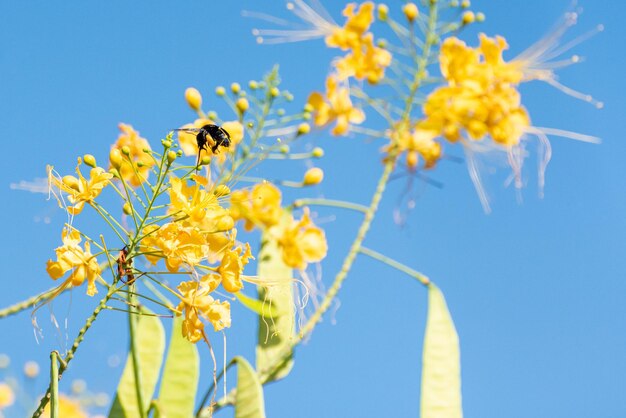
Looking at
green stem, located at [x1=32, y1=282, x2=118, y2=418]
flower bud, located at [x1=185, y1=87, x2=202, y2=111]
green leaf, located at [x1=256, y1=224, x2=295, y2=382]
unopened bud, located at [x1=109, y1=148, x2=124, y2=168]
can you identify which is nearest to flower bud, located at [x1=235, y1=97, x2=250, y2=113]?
flower bud, located at [x1=185, y1=87, x2=202, y2=111]

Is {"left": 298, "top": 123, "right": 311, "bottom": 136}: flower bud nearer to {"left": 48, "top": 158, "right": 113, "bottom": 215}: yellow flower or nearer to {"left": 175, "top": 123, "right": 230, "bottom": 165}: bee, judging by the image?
{"left": 175, "top": 123, "right": 230, "bottom": 165}: bee

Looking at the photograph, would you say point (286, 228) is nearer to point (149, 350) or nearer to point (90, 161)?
point (149, 350)

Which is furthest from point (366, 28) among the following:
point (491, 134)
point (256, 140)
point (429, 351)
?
point (429, 351)

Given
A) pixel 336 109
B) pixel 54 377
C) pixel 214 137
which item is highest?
pixel 336 109

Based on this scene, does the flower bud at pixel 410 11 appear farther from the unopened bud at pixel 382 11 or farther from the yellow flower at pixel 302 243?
the yellow flower at pixel 302 243

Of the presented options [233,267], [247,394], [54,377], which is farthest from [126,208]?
[247,394]

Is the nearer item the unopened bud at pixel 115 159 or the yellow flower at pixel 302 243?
the unopened bud at pixel 115 159

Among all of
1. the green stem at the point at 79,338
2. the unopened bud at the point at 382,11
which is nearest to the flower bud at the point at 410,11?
the unopened bud at the point at 382,11
